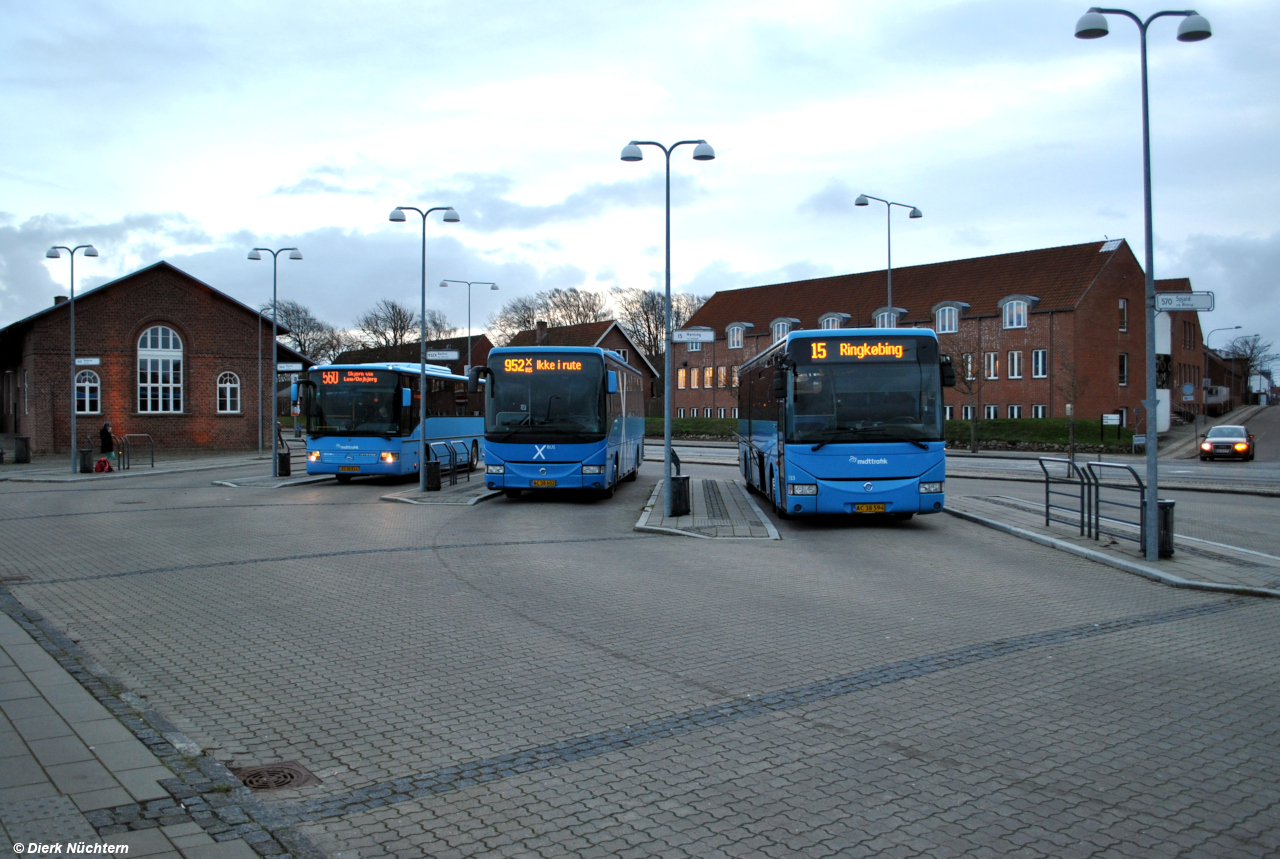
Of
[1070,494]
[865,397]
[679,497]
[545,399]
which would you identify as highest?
[545,399]

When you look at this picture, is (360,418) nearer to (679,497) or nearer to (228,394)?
(679,497)

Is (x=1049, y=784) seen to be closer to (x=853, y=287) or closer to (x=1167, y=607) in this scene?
(x=1167, y=607)

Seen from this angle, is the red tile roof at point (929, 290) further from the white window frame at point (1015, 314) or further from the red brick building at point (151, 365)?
the red brick building at point (151, 365)

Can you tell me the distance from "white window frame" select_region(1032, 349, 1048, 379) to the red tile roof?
239 centimetres

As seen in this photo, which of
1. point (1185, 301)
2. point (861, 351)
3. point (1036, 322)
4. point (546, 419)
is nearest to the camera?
point (1185, 301)

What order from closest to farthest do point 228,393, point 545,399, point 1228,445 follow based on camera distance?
point 545,399, point 1228,445, point 228,393

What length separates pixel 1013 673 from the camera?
636 cm

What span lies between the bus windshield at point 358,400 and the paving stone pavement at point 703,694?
1184cm

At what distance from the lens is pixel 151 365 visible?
140ft

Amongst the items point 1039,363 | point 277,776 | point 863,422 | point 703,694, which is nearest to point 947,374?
point 863,422

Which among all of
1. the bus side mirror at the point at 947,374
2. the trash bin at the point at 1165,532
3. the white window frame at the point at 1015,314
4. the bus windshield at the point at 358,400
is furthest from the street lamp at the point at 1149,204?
the white window frame at the point at 1015,314

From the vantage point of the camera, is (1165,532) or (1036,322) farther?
(1036,322)

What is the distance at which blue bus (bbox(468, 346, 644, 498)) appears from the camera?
18.3 metres

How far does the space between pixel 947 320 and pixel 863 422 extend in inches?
1923
